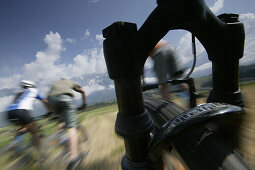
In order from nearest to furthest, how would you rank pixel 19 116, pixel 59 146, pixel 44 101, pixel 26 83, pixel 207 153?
pixel 207 153
pixel 59 146
pixel 19 116
pixel 26 83
pixel 44 101

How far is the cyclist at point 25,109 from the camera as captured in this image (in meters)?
3.25

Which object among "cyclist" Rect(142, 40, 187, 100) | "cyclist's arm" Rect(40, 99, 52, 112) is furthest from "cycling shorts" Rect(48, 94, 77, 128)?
"cyclist" Rect(142, 40, 187, 100)

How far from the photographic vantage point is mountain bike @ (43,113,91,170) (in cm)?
267

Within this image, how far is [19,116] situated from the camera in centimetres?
324

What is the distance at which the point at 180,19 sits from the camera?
2.25 feet

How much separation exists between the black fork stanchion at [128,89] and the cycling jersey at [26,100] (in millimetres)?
3759

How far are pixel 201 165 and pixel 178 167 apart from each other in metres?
0.99

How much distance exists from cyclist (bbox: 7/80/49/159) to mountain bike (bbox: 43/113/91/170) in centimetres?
34

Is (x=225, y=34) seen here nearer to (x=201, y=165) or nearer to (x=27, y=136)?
(x=201, y=165)

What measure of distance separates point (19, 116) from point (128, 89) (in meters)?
3.85

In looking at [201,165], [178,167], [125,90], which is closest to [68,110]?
[178,167]

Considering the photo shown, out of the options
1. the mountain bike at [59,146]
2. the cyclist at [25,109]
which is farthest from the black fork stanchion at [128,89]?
the cyclist at [25,109]

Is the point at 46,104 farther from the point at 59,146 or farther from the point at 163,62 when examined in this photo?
the point at 163,62

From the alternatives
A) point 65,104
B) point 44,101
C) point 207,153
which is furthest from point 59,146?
point 207,153
